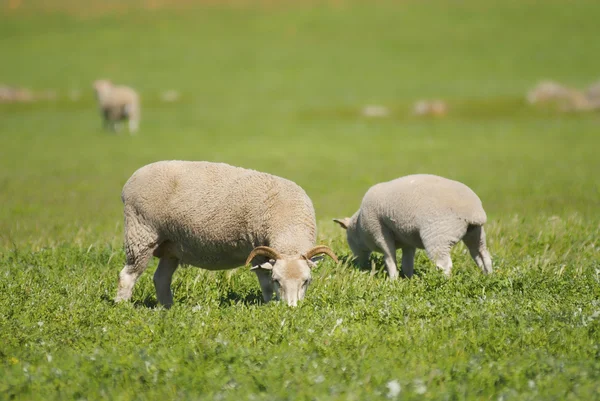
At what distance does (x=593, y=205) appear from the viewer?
15.9 meters

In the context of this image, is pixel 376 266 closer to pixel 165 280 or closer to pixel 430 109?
pixel 165 280

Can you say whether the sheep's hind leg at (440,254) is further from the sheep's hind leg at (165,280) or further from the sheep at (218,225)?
the sheep's hind leg at (165,280)

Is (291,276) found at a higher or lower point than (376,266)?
higher

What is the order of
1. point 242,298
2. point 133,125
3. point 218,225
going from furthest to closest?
1. point 133,125
2. point 242,298
3. point 218,225

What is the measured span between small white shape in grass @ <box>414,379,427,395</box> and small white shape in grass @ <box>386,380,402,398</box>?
0.12 m

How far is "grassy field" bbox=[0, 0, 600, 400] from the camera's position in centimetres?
575

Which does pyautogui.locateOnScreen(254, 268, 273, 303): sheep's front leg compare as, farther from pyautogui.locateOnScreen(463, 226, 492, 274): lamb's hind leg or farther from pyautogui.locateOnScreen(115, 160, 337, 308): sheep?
pyautogui.locateOnScreen(463, 226, 492, 274): lamb's hind leg

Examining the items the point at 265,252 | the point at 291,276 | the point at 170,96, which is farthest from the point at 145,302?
the point at 170,96

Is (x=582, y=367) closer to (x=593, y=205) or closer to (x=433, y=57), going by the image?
(x=593, y=205)

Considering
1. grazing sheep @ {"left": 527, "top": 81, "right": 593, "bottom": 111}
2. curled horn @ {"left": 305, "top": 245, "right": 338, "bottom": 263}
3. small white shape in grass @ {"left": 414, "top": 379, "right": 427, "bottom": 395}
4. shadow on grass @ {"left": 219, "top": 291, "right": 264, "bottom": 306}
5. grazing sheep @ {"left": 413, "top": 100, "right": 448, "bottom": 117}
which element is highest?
small white shape in grass @ {"left": 414, "top": 379, "right": 427, "bottom": 395}

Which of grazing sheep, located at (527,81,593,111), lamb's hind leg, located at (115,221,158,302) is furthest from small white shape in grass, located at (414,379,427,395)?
grazing sheep, located at (527,81,593,111)

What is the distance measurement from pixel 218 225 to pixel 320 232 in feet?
12.7

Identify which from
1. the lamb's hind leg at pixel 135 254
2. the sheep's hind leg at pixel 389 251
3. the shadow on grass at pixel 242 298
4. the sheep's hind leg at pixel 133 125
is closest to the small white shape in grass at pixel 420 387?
the shadow on grass at pixel 242 298

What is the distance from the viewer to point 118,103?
113 feet
